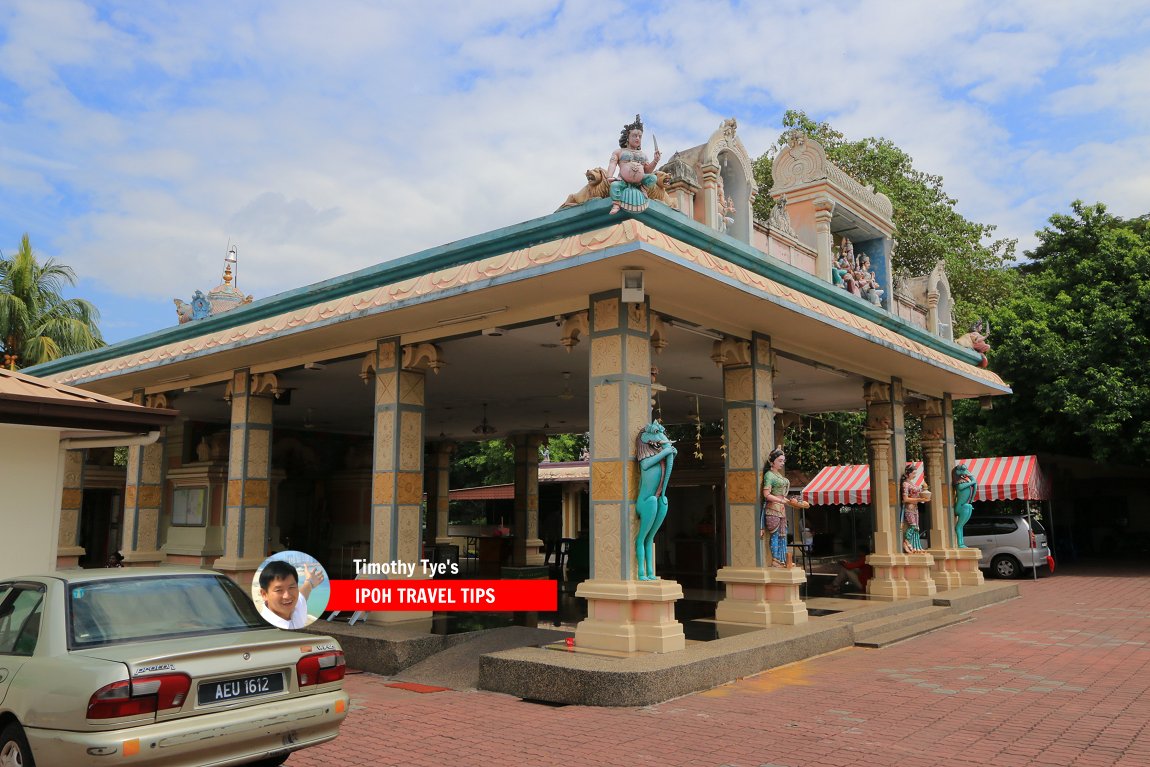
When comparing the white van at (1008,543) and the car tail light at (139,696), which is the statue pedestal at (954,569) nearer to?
the white van at (1008,543)

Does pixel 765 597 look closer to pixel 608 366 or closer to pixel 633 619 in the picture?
pixel 633 619

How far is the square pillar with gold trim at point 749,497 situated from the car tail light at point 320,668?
227 inches

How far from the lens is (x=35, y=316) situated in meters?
23.8

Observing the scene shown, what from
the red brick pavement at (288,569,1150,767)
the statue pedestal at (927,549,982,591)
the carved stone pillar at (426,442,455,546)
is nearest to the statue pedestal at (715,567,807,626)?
the red brick pavement at (288,569,1150,767)

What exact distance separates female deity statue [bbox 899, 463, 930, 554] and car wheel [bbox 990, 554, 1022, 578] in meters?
7.82

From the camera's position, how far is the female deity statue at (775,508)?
30.9 ft

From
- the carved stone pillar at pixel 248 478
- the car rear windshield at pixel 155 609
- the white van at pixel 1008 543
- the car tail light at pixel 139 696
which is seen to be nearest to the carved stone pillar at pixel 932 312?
the white van at pixel 1008 543

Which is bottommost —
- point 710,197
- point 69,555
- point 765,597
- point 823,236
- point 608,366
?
point 765,597

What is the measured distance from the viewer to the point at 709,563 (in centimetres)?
1830

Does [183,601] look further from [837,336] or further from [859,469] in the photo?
[859,469]

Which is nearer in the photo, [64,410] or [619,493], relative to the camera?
[64,410]

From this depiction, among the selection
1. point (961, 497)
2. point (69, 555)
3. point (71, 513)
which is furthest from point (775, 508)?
point (71, 513)

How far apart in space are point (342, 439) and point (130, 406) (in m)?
13.7

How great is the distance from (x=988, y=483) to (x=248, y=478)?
16.4 metres
